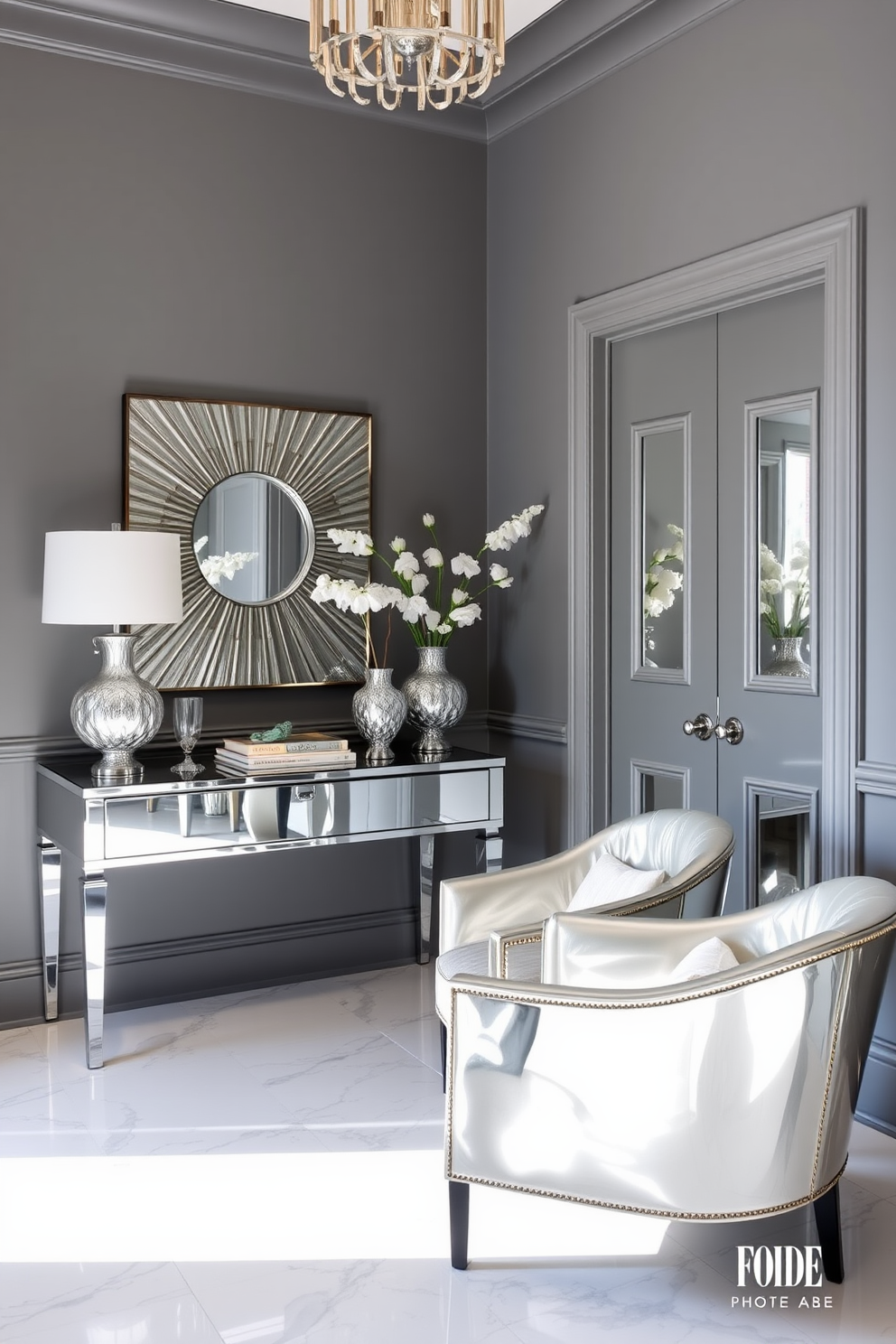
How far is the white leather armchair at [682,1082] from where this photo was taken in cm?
205

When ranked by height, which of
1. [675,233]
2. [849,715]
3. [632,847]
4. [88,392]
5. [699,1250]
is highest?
[675,233]

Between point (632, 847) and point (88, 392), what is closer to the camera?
point (632, 847)

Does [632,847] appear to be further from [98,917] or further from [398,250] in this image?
[398,250]

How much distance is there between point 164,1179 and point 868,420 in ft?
7.74

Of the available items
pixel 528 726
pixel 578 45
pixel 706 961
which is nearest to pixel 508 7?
pixel 578 45

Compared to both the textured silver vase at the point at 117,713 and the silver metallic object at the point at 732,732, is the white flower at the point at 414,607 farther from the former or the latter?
the silver metallic object at the point at 732,732

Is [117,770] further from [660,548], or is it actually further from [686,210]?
[686,210]

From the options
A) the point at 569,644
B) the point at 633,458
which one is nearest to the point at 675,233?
the point at 633,458

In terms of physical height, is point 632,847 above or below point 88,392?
below

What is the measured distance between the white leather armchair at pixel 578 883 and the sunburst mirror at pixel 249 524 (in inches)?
49.7

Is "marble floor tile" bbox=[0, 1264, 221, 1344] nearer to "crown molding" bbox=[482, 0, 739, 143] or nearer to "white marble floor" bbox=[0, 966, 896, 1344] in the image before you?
"white marble floor" bbox=[0, 966, 896, 1344]

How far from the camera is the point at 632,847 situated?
306 cm

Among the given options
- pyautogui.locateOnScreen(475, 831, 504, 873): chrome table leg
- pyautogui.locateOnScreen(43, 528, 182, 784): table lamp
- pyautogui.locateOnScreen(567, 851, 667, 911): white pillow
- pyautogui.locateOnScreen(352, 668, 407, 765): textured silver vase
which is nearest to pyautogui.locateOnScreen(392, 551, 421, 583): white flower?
pyautogui.locateOnScreen(352, 668, 407, 765): textured silver vase

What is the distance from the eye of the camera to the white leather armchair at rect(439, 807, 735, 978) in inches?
107
